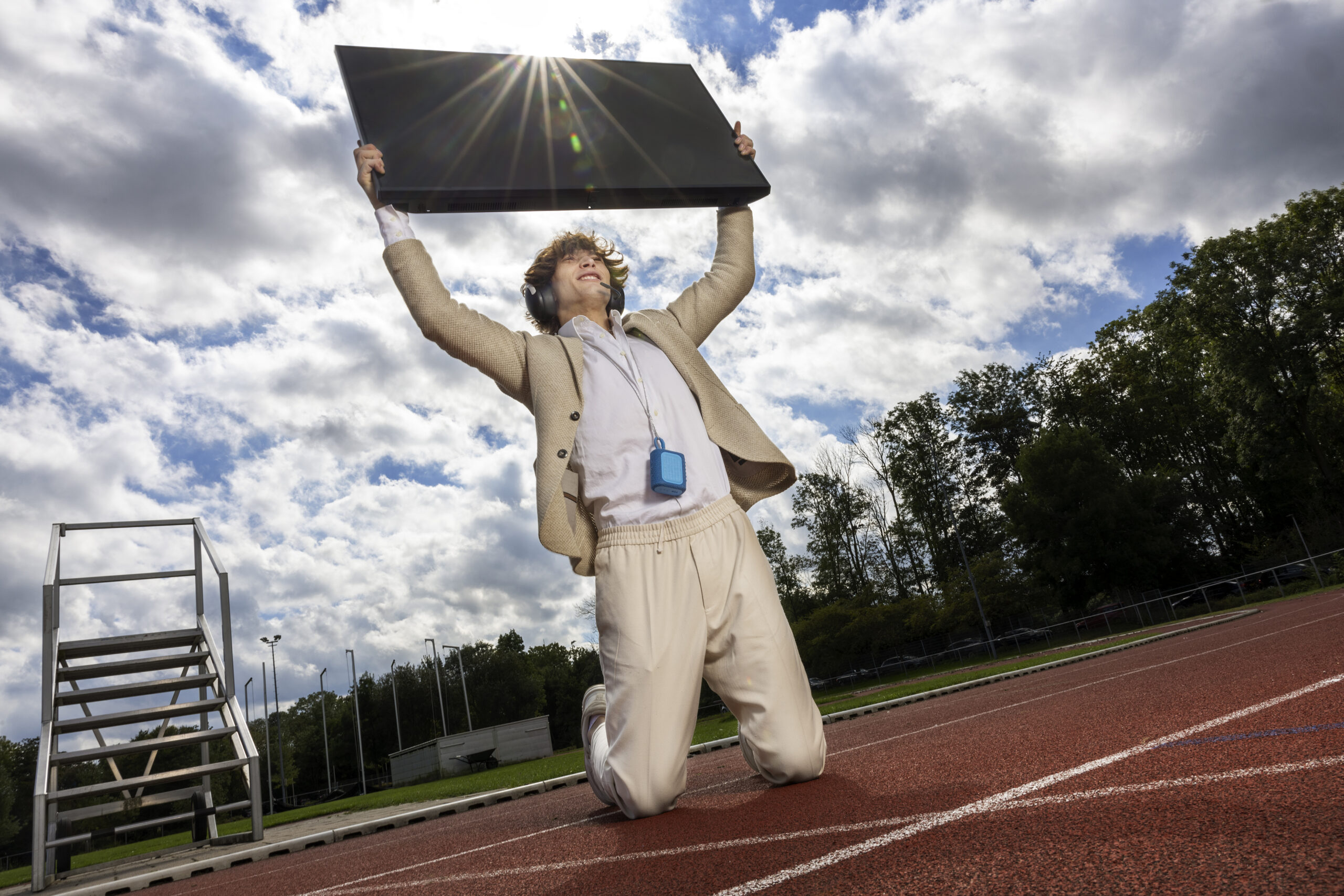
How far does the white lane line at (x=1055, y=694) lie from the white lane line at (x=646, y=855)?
2.25 m

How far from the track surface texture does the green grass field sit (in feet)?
15.6

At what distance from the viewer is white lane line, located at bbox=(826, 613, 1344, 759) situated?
472 centimetres

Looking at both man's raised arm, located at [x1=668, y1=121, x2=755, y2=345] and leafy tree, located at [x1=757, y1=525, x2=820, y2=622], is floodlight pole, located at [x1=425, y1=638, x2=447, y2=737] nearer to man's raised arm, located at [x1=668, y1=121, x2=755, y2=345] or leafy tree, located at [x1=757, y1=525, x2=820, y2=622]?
leafy tree, located at [x1=757, y1=525, x2=820, y2=622]

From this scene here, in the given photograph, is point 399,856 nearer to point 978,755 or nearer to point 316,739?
point 978,755

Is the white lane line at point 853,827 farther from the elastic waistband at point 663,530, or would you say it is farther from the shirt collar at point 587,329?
the shirt collar at point 587,329

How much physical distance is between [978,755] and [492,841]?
212 cm

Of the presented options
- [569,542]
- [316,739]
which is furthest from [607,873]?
[316,739]

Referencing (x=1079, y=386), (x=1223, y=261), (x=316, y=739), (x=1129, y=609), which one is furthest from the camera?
(x=316, y=739)

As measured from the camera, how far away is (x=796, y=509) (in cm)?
5097

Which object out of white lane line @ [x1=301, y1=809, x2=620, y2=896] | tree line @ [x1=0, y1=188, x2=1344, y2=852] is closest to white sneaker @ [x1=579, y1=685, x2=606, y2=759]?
white lane line @ [x1=301, y1=809, x2=620, y2=896]

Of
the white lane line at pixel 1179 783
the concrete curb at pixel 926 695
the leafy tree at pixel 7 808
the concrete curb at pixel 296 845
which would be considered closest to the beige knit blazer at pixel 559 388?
the white lane line at pixel 1179 783

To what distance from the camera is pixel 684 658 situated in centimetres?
291

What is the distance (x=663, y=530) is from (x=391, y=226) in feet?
5.64

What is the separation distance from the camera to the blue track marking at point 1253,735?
1999 mm
